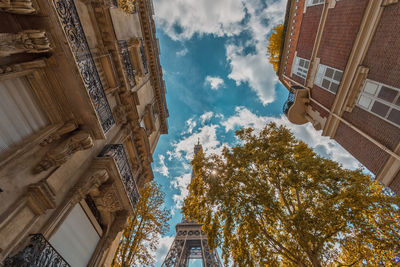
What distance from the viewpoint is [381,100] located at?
7.53 metres

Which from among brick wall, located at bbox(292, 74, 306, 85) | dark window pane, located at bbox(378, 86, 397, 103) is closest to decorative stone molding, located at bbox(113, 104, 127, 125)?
dark window pane, located at bbox(378, 86, 397, 103)

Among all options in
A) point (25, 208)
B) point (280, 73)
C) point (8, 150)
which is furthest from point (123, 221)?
point (280, 73)

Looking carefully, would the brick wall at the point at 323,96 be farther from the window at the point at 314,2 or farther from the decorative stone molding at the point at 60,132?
the decorative stone molding at the point at 60,132

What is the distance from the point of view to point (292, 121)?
1510cm

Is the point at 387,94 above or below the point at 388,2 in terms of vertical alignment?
below

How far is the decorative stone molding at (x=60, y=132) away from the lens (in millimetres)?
5430

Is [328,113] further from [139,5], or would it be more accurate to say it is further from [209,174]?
[139,5]

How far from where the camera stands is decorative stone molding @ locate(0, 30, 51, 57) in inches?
155

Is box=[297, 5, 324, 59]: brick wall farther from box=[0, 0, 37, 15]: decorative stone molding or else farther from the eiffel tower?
the eiffel tower

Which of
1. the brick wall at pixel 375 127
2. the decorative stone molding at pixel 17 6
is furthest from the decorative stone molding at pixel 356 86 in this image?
the decorative stone molding at pixel 17 6

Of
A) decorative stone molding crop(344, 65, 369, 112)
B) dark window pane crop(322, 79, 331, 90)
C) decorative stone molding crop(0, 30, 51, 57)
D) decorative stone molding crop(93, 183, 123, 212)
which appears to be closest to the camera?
decorative stone molding crop(0, 30, 51, 57)

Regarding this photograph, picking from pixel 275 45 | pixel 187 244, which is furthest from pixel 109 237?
pixel 187 244

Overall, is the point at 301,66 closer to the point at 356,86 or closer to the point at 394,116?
the point at 356,86

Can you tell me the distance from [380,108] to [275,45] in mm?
16713
